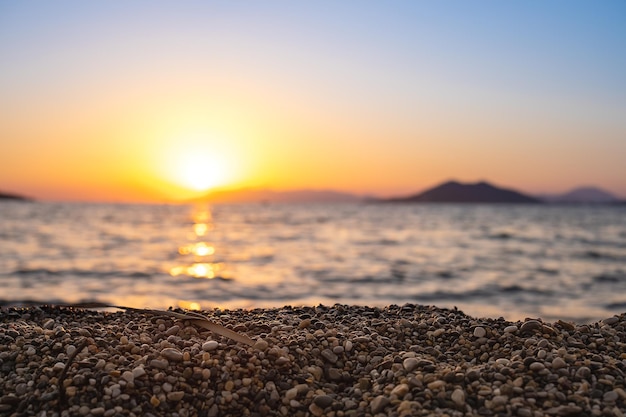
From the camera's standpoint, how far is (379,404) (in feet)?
10.0

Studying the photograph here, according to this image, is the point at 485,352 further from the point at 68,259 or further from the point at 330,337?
the point at 68,259

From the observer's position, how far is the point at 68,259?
20.0 m

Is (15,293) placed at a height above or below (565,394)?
below

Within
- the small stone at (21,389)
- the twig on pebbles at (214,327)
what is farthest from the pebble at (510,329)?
the small stone at (21,389)

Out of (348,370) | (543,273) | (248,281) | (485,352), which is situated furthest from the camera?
(543,273)

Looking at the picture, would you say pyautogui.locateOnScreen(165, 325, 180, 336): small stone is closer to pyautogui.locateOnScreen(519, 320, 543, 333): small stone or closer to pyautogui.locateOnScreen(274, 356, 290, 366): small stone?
pyautogui.locateOnScreen(274, 356, 290, 366): small stone

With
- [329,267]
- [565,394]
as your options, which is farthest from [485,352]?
[329,267]

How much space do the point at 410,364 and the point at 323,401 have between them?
2.08ft

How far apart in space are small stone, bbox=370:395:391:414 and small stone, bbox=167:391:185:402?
1.11 meters

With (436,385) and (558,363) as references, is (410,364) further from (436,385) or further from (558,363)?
(558,363)

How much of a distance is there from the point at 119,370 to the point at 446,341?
2306 millimetres

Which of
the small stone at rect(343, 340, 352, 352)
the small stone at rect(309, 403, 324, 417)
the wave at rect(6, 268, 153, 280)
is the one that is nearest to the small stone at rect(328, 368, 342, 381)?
the small stone at rect(343, 340, 352, 352)

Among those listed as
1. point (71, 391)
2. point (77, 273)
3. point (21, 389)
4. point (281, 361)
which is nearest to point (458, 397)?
point (281, 361)

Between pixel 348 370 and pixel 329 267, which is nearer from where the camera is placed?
pixel 348 370
